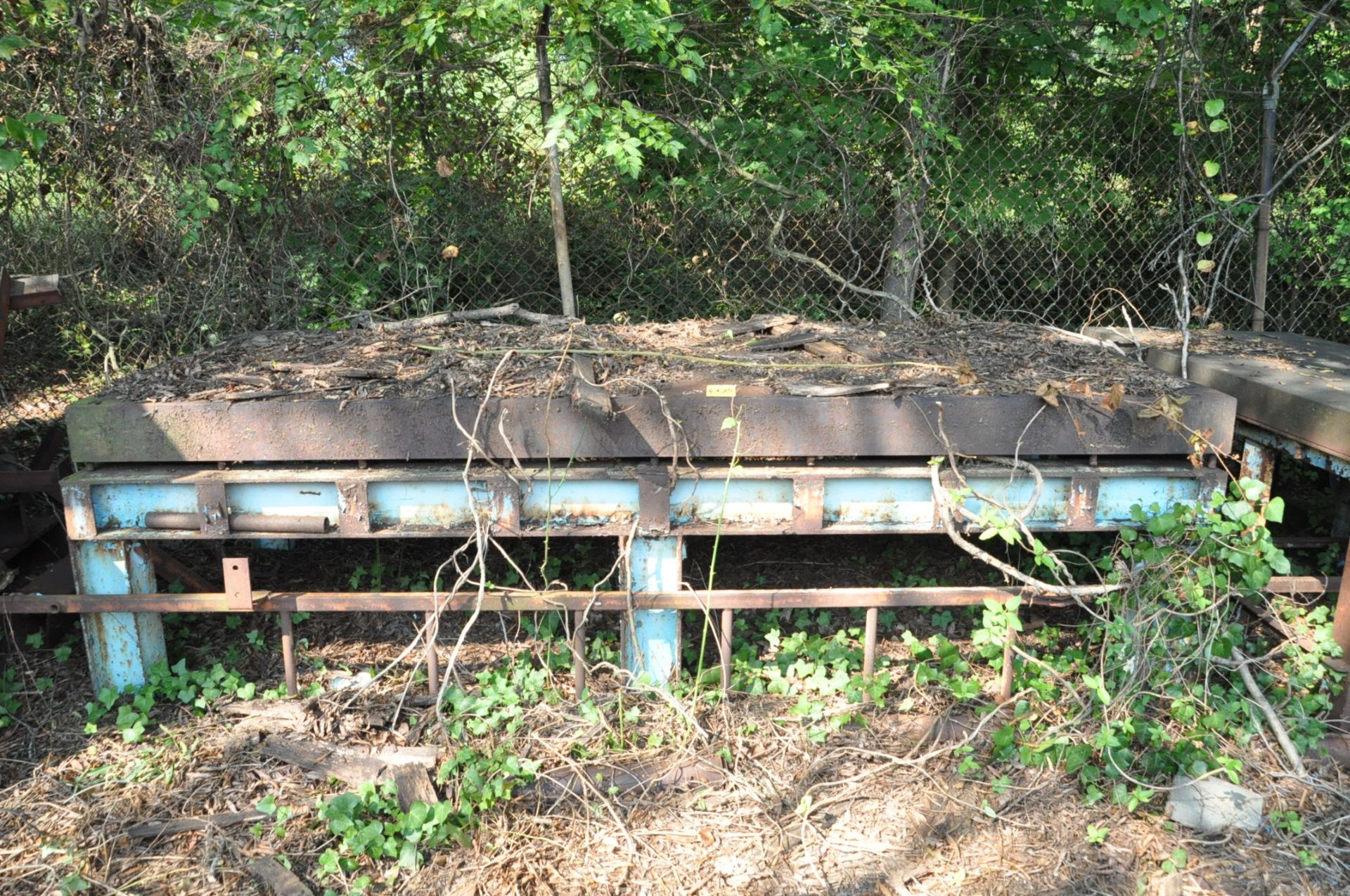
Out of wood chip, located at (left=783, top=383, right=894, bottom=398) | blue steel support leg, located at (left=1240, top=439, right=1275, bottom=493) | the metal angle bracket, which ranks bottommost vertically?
the metal angle bracket

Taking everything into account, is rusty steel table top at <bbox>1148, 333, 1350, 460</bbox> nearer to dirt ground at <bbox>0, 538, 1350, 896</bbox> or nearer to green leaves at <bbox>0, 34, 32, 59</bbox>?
dirt ground at <bbox>0, 538, 1350, 896</bbox>

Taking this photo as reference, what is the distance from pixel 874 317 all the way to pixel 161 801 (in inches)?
206

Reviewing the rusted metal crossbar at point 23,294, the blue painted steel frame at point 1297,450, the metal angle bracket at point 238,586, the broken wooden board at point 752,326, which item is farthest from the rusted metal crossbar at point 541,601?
the broken wooden board at point 752,326

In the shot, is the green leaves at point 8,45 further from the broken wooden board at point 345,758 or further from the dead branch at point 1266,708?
the dead branch at point 1266,708

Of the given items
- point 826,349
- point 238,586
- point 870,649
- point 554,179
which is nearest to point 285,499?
point 238,586

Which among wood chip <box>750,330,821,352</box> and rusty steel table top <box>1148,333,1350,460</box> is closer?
rusty steel table top <box>1148,333,1350,460</box>

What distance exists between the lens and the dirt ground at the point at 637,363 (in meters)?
4.02

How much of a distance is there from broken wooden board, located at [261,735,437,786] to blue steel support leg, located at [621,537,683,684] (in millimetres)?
824

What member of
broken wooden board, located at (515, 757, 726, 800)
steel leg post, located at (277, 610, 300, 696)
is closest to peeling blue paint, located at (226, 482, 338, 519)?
steel leg post, located at (277, 610, 300, 696)

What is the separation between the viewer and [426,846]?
318 cm

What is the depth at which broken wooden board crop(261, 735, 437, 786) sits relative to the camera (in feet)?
11.5

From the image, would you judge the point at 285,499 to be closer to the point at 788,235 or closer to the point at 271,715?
the point at 271,715

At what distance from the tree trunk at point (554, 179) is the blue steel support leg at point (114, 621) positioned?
2870mm

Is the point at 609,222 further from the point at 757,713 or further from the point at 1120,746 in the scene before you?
the point at 1120,746
